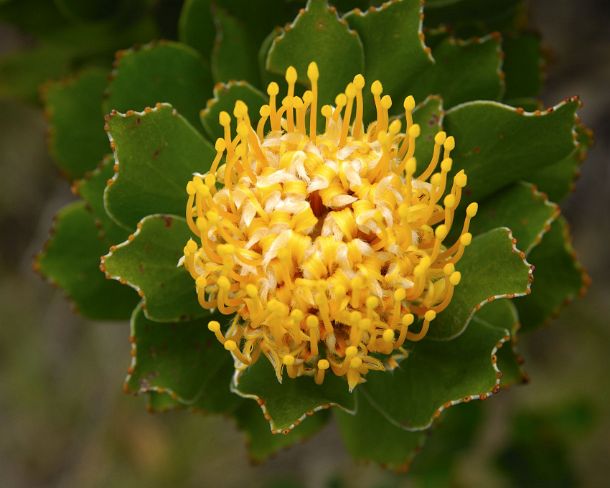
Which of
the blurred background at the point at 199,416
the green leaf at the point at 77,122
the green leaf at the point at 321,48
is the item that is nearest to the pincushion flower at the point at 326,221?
the green leaf at the point at 321,48

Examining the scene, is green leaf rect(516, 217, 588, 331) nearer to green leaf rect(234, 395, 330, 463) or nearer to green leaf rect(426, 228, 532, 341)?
Result: green leaf rect(426, 228, 532, 341)

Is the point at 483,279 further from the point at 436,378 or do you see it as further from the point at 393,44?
the point at 393,44

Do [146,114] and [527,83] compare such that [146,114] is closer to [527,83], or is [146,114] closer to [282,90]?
[282,90]

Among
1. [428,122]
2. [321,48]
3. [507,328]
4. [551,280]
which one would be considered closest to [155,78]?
[321,48]

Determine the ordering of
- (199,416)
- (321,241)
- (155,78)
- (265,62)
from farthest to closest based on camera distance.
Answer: (199,416), (155,78), (265,62), (321,241)

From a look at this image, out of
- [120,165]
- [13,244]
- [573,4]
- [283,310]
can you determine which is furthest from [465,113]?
[13,244]

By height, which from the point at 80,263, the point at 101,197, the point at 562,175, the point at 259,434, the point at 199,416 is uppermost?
the point at 101,197

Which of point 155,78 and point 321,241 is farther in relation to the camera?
point 155,78
